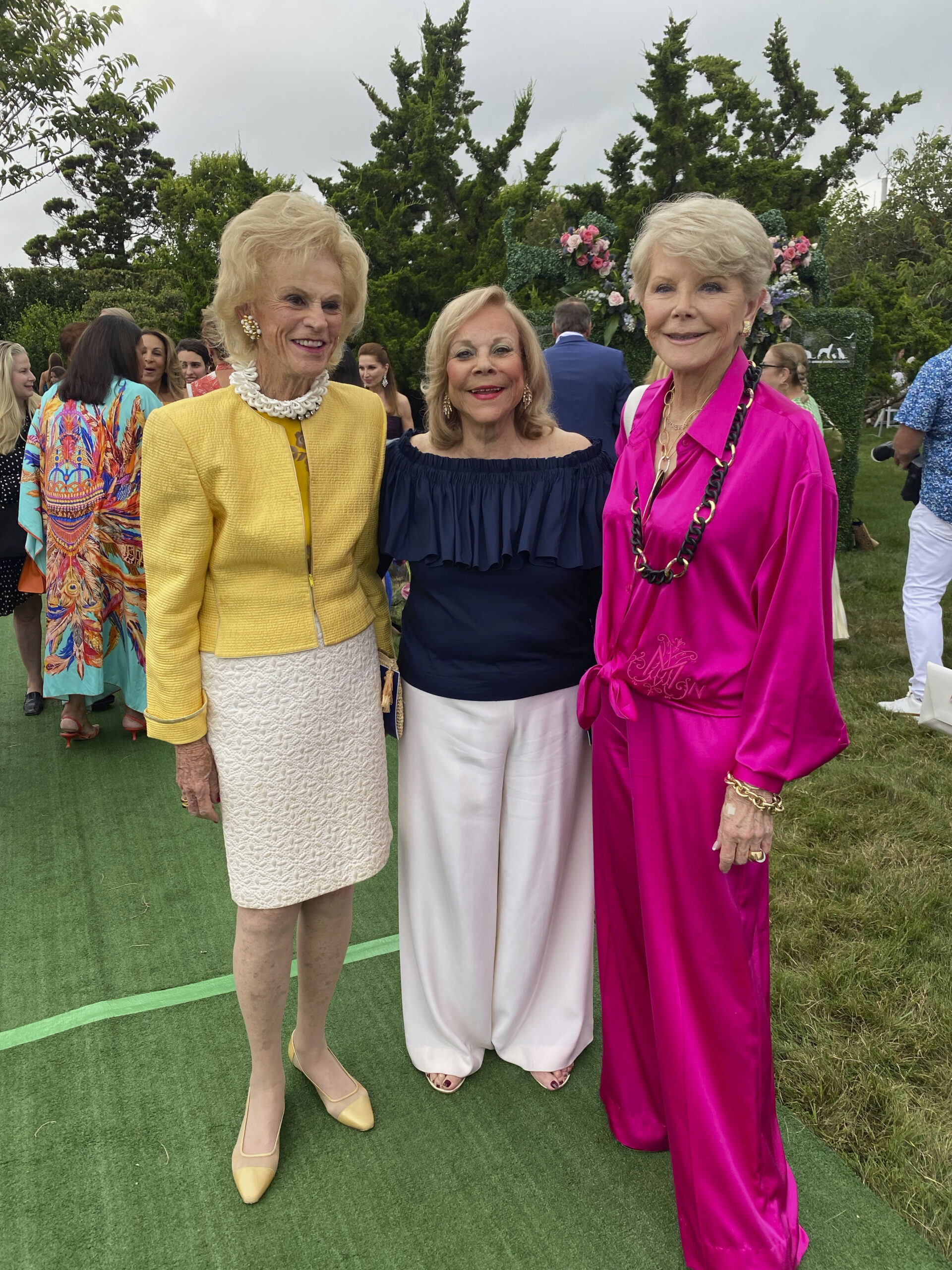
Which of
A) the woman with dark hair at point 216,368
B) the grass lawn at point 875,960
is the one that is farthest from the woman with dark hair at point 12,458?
the grass lawn at point 875,960

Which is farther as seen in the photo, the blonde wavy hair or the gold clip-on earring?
the blonde wavy hair

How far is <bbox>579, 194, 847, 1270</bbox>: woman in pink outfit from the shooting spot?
1479 mm

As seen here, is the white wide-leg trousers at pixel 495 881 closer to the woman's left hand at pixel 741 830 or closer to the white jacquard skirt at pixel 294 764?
the white jacquard skirt at pixel 294 764

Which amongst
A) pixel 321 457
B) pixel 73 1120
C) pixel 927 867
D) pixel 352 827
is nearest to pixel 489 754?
pixel 352 827

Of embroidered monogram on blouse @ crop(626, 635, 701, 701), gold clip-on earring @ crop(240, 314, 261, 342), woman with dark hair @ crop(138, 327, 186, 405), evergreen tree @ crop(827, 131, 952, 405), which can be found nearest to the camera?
embroidered monogram on blouse @ crop(626, 635, 701, 701)

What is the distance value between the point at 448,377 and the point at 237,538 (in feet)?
2.03

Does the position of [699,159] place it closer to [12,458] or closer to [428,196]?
[428,196]

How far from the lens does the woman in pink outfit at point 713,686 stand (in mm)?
1479

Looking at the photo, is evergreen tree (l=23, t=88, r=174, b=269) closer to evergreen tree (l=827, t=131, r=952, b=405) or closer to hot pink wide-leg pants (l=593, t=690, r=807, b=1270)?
evergreen tree (l=827, t=131, r=952, b=405)

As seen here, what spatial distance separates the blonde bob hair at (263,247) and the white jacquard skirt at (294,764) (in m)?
0.66

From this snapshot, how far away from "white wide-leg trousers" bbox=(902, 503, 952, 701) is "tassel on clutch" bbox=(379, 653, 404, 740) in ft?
11.7

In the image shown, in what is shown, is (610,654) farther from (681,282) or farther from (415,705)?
(681,282)

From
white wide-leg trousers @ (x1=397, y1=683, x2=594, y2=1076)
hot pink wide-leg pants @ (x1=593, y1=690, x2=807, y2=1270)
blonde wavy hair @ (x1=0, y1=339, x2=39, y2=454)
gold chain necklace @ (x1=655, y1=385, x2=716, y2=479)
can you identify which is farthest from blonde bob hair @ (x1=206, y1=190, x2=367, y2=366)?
blonde wavy hair @ (x1=0, y1=339, x2=39, y2=454)

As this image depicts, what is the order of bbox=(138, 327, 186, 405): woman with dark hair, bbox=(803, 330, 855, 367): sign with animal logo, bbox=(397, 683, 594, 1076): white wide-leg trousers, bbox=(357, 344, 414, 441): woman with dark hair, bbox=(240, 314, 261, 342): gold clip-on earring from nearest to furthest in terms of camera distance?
bbox=(240, 314, 261, 342): gold clip-on earring < bbox=(397, 683, 594, 1076): white wide-leg trousers < bbox=(138, 327, 186, 405): woman with dark hair < bbox=(357, 344, 414, 441): woman with dark hair < bbox=(803, 330, 855, 367): sign with animal logo
